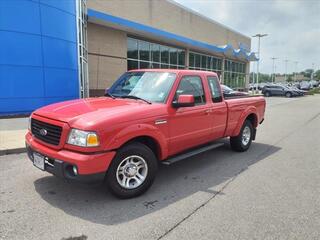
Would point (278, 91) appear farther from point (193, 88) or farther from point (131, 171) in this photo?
point (131, 171)

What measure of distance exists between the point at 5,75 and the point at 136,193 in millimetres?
10690

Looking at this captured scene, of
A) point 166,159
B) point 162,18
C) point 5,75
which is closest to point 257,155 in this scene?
point 166,159

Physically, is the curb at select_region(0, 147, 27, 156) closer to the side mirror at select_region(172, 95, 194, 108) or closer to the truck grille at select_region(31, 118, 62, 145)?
the truck grille at select_region(31, 118, 62, 145)

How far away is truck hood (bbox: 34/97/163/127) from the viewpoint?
3.81m

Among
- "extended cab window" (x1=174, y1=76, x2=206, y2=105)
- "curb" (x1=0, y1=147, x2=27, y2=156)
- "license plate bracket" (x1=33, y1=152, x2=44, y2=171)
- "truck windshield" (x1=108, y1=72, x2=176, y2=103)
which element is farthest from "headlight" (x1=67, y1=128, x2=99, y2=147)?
"curb" (x1=0, y1=147, x2=27, y2=156)

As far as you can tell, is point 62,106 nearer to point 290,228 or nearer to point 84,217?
point 84,217

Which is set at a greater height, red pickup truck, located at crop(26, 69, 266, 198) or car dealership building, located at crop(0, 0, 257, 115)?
car dealership building, located at crop(0, 0, 257, 115)

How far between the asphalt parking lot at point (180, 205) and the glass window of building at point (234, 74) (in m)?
34.8

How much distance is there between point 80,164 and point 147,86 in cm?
205

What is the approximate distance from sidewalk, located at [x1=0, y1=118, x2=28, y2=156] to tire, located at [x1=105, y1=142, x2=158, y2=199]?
3.81 meters

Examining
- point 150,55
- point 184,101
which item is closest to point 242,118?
point 184,101

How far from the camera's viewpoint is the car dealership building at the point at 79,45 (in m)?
12.4

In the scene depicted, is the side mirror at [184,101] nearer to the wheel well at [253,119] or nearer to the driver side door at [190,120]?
the driver side door at [190,120]

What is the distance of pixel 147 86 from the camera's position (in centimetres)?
508
